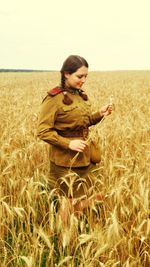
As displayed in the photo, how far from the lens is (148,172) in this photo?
118 inches

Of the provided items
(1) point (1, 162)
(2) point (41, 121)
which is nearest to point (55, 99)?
(2) point (41, 121)

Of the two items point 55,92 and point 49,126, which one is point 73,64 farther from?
point 49,126

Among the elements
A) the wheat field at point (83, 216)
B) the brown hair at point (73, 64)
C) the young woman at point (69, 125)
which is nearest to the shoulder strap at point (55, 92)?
the young woman at point (69, 125)

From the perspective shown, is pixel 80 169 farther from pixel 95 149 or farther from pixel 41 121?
pixel 41 121

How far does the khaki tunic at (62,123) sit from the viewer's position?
111 inches

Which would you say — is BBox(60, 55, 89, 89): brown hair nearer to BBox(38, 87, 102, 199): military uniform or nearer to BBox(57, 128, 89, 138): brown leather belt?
BBox(38, 87, 102, 199): military uniform

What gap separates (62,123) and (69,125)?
54 millimetres

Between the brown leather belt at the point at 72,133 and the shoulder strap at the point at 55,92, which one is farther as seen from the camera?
the brown leather belt at the point at 72,133

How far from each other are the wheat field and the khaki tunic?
0.55ft

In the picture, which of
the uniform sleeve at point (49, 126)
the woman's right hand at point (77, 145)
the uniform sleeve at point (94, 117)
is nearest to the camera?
the woman's right hand at point (77, 145)

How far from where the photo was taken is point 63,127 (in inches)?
115

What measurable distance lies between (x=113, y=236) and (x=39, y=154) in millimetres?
2231

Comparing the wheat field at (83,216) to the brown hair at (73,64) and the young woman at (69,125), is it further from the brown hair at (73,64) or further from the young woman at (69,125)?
the brown hair at (73,64)

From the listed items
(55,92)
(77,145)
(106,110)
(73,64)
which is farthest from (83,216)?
(73,64)
